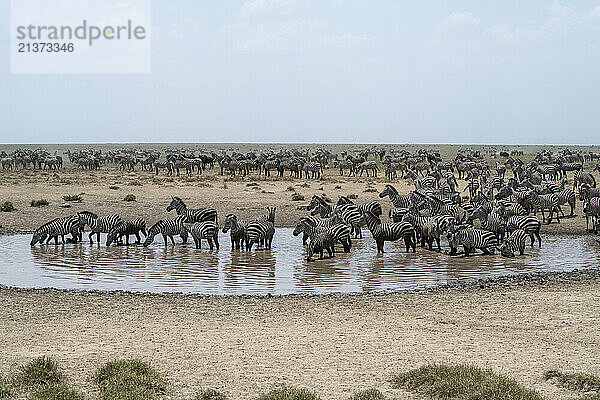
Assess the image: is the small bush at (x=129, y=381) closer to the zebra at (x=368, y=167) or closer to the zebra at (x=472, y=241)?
the zebra at (x=472, y=241)

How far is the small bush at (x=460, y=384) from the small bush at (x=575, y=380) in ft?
1.62

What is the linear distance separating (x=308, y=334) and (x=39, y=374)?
3427 millimetres

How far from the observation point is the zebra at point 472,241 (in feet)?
53.0

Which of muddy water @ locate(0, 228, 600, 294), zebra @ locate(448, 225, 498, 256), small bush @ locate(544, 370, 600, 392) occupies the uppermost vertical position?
zebra @ locate(448, 225, 498, 256)

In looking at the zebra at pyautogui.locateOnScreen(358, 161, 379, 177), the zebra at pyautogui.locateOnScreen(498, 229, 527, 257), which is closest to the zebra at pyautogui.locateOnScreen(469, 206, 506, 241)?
the zebra at pyautogui.locateOnScreen(498, 229, 527, 257)

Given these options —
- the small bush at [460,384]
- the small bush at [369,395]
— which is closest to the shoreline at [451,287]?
the small bush at [460,384]

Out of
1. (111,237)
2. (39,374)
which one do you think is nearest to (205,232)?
(111,237)

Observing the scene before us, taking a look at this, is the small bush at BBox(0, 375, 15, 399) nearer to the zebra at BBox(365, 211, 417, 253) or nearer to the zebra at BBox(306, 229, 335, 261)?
the zebra at BBox(306, 229, 335, 261)

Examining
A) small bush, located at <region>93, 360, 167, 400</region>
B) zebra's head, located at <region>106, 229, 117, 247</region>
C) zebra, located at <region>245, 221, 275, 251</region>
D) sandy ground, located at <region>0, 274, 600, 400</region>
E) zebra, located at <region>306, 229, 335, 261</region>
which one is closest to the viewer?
small bush, located at <region>93, 360, 167, 400</region>

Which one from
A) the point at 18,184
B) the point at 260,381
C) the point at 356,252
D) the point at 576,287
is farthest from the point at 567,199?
the point at 18,184

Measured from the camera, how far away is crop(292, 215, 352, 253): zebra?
16.3 meters

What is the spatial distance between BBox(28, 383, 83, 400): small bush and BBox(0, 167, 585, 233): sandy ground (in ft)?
49.9

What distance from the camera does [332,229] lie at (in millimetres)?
16188

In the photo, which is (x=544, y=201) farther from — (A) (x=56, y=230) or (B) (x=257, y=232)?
(A) (x=56, y=230)
